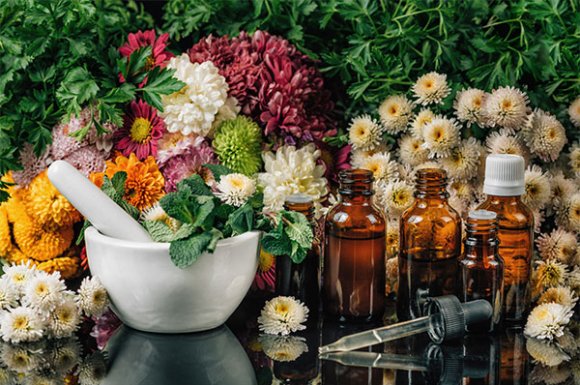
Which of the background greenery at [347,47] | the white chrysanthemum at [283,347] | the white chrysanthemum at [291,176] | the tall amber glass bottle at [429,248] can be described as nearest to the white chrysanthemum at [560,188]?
the background greenery at [347,47]

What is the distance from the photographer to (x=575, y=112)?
1.29 metres

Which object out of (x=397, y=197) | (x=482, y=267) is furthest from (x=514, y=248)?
(x=397, y=197)

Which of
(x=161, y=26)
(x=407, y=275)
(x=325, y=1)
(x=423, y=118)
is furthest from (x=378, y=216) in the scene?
(x=161, y=26)

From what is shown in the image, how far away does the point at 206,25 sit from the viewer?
1.45 m

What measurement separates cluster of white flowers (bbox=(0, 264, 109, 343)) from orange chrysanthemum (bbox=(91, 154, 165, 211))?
0.19 meters

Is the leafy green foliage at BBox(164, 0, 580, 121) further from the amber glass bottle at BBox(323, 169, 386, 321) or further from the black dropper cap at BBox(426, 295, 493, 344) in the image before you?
the black dropper cap at BBox(426, 295, 493, 344)

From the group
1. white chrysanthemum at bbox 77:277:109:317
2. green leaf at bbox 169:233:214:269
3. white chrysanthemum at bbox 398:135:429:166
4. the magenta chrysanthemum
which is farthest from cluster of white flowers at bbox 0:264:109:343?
white chrysanthemum at bbox 398:135:429:166

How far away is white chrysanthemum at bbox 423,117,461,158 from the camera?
1.21m

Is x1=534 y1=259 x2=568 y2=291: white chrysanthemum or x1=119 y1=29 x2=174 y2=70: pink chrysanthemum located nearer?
x1=534 y1=259 x2=568 y2=291: white chrysanthemum

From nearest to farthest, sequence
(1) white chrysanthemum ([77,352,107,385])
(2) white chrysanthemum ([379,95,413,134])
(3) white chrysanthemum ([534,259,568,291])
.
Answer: (1) white chrysanthemum ([77,352,107,385]) < (3) white chrysanthemum ([534,259,568,291]) < (2) white chrysanthemum ([379,95,413,134])

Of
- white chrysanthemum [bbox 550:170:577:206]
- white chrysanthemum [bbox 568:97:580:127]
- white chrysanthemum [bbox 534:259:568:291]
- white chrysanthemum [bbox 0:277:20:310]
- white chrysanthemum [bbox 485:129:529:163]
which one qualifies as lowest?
white chrysanthemum [bbox 534:259:568:291]

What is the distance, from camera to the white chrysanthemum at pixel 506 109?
1.22 metres

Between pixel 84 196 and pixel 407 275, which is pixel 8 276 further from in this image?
pixel 407 275

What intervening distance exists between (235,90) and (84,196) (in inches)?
13.1
